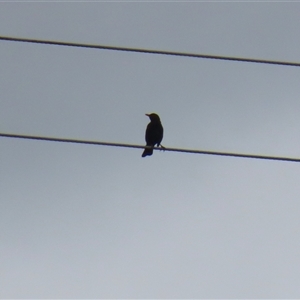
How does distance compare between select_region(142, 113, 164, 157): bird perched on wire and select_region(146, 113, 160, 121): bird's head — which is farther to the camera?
select_region(146, 113, 160, 121): bird's head

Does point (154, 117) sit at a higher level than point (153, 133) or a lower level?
higher

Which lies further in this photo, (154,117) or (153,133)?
(154,117)

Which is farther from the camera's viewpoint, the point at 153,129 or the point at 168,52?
the point at 153,129

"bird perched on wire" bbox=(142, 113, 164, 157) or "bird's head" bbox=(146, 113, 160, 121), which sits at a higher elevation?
"bird's head" bbox=(146, 113, 160, 121)

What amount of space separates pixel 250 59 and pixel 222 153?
1.05 meters

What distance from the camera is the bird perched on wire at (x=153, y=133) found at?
15016mm

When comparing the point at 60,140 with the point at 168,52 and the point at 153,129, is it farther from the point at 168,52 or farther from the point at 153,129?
the point at 153,129

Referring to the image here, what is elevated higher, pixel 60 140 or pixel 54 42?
pixel 54 42

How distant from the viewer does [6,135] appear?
8.93 metres

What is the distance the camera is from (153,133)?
15.1 metres

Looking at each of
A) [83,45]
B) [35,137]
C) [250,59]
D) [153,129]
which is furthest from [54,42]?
[153,129]

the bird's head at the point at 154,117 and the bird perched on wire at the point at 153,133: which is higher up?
the bird's head at the point at 154,117

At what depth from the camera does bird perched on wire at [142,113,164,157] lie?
1502cm

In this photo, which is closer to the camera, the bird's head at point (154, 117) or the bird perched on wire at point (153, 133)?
the bird perched on wire at point (153, 133)
